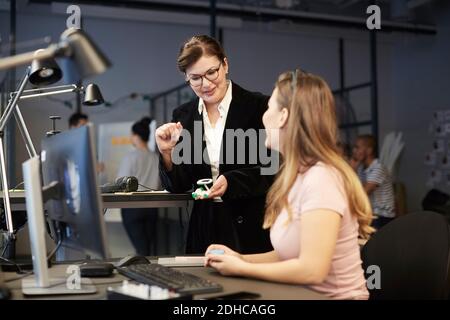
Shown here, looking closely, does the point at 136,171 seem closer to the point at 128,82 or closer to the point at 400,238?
the point at 128,82

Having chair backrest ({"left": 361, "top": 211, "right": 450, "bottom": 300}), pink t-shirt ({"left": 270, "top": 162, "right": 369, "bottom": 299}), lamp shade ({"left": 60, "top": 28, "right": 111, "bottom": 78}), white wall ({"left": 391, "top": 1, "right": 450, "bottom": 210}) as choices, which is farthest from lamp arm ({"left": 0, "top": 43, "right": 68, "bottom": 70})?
white wall ({"left": 391, "top": 1, "right": 450, "bottom": 210})

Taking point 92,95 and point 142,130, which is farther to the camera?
point 142,130

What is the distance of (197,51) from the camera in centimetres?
186

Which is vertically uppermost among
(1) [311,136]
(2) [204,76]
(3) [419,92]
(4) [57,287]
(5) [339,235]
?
(3) [419,92]

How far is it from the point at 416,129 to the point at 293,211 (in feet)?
19.9

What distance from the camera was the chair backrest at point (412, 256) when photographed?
1294mm

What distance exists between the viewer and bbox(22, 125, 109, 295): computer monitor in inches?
43.4

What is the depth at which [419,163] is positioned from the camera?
6.76 m

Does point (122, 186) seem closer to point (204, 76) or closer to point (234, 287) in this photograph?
point (204, 76)

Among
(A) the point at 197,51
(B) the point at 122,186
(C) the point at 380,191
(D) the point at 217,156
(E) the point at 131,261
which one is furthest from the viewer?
(C) the point at 380,191

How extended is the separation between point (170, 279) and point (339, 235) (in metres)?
0.40

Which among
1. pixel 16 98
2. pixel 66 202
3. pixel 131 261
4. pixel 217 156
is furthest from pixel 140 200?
pixel 66 202
